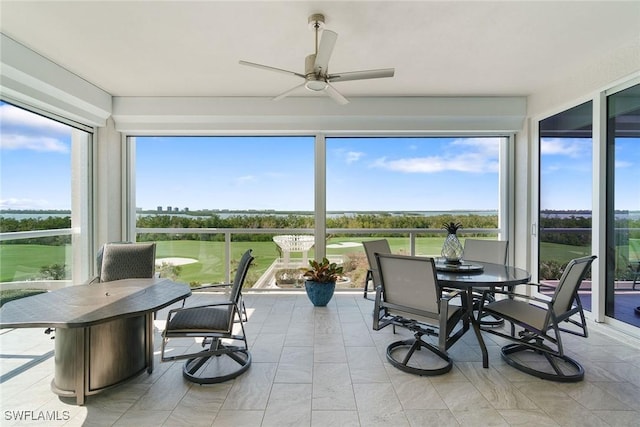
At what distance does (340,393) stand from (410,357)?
78 centimetres

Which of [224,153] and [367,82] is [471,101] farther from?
[224,153]

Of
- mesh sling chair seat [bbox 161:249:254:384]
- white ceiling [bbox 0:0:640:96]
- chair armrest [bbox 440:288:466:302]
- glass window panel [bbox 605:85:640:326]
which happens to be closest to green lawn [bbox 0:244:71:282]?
white ceiling [bbox 0:0:640:96]

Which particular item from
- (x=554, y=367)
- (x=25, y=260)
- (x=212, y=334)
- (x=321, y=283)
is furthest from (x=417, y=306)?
(x=25, y=260)

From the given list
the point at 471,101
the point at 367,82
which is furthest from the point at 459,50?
the point at 471,101

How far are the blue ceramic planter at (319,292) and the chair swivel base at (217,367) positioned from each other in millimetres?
1621

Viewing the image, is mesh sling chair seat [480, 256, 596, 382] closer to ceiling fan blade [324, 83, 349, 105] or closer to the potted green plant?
the potted green plant

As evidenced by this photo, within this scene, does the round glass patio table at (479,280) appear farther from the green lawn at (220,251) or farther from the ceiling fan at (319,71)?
the green lawn at (220,251)

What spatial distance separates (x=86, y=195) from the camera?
4.66 m

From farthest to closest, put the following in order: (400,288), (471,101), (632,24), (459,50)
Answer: (471,101)
(459,50)
(632,24)
(400,288)

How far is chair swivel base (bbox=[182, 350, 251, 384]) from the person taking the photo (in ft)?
8.21

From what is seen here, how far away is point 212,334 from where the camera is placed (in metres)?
2.42

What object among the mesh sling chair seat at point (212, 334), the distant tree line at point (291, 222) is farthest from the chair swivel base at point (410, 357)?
the distant tree line at point (291, 222)

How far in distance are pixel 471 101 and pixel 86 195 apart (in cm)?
569

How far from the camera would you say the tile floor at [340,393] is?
81.4 inches
